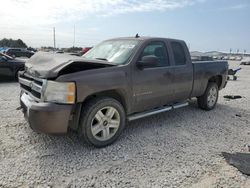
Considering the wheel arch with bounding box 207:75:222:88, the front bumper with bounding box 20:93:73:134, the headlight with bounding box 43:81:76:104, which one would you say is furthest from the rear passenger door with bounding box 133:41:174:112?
the wheel arch with bounding box 207:75:222:88

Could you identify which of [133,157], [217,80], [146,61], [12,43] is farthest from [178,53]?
[12,43]

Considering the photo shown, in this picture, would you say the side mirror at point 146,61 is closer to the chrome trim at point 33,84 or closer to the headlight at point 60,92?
the headlight at point 60,92

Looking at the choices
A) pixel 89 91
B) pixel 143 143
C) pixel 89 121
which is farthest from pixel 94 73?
pixel 143 143

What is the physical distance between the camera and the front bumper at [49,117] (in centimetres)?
350

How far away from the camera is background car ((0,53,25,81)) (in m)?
10.6

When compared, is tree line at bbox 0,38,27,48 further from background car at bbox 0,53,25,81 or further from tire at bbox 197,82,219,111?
tire at bbox 197,82,219,111

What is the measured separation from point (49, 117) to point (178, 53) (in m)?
3.34

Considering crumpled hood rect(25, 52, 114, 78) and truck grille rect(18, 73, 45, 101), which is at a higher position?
crumpled hood rect(25, 52, 114, 78)

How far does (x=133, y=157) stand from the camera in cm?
381

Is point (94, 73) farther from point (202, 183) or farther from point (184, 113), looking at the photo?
point (184, 113)

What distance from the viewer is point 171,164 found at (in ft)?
11.9

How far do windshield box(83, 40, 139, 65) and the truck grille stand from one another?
52.6 inches

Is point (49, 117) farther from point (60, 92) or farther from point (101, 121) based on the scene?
point (101, 121)

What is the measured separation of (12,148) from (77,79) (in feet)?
5.10
